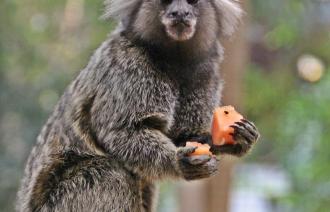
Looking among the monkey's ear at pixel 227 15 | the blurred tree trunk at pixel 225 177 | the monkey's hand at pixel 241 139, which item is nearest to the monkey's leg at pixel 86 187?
the monkey's hand at pixel 241 139

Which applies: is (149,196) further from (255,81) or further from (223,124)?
(255,81)

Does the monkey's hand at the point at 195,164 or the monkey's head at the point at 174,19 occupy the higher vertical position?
the monkey's head at the point at 174,19

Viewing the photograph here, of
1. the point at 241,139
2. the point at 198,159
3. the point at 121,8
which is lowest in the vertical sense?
the point at 198,159

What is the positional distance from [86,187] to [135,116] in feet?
1.47

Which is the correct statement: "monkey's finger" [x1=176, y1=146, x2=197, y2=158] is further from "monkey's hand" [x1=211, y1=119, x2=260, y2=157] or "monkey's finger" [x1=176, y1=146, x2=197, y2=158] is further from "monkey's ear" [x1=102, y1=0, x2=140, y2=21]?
"monkey's ear" [x1=102, y1=0, x2=140, y2=21]

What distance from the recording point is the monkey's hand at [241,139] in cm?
393

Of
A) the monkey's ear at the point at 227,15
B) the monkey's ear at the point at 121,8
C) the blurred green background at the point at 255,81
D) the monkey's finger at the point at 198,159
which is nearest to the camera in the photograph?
the monkey's finger at the point at 198,159

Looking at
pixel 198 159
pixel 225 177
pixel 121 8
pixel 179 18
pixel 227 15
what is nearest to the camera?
pixel 198 159

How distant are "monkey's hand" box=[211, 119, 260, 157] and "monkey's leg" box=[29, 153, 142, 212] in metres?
0.50

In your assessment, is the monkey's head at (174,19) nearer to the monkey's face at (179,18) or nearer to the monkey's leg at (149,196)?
the monkey's face at (179,18)

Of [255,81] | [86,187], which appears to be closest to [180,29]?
[86,187]

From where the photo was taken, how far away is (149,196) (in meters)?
4.34

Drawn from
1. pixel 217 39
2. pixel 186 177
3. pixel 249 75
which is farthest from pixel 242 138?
pixel 249 75

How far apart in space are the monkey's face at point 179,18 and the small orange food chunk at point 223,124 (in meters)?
0.44
